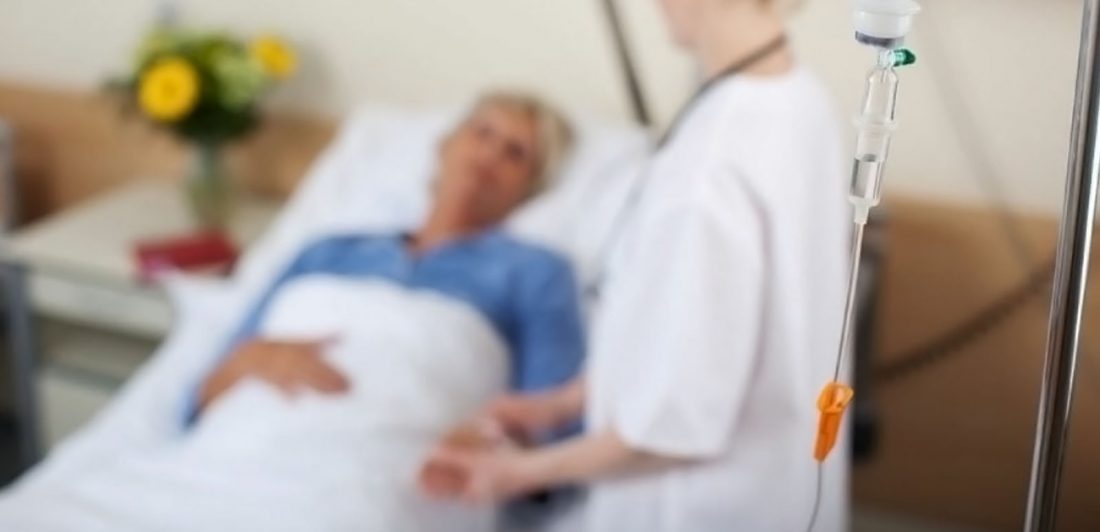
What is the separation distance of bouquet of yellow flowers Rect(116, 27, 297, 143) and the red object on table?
0.20m

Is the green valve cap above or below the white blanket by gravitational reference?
above

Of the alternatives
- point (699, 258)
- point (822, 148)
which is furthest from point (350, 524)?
point (822, 148)

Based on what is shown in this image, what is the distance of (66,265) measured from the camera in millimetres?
2213

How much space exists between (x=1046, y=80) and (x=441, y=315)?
0.86 meters

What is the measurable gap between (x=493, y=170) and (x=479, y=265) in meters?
0.15

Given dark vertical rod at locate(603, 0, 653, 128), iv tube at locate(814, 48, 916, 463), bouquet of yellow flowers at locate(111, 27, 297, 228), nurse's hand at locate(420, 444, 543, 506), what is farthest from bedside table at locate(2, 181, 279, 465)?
iv tube at locate(814, 48, 916, 463)

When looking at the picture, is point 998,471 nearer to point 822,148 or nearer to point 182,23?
point 822,148

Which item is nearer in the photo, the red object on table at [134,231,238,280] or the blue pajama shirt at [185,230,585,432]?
the blue pajama shirt at [185,230,585,432]

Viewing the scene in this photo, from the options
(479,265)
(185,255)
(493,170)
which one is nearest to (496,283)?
(479,265)

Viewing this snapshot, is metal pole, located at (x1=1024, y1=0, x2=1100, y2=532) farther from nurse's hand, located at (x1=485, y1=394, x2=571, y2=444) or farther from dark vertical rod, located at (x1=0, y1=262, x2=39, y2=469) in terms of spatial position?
dark vertical rod, located at (x1=0, y1=262, x2=39, y2=469)

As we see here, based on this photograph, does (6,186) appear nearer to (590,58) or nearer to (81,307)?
(81,307)

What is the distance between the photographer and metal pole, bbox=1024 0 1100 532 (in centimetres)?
99

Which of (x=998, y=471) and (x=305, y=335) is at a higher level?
(x=305, y=335)

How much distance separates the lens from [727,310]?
1365 mm
